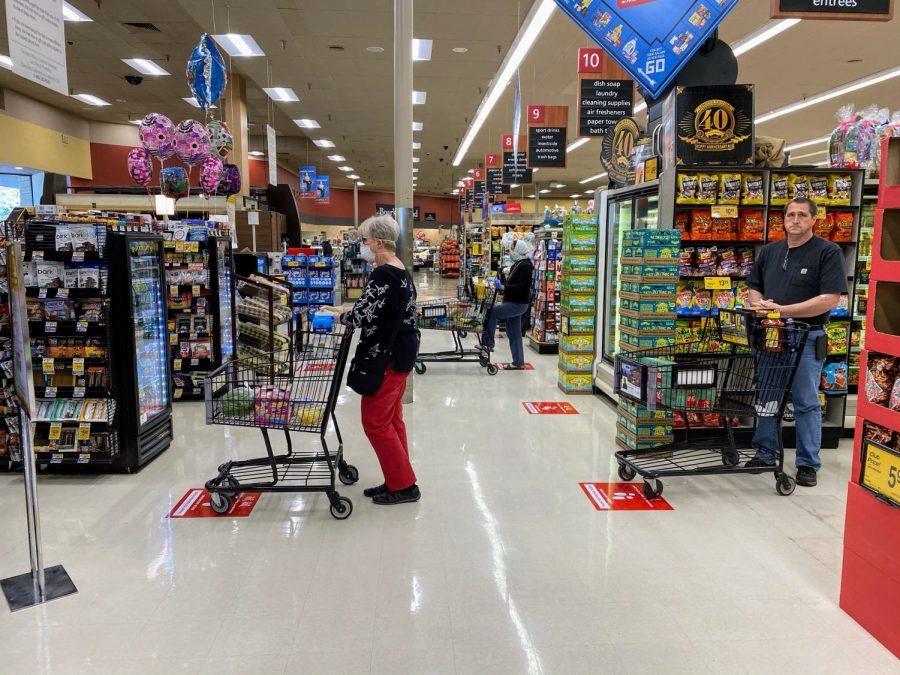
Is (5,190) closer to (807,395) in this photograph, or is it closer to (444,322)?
(444,322)

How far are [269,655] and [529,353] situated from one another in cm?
765

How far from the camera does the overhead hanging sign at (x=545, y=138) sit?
39.0ft

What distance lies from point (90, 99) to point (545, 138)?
37.8ft

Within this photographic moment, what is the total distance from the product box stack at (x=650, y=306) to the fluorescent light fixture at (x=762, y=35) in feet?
22.0

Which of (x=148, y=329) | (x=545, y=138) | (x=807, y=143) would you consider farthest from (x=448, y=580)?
(x=807, y=143)

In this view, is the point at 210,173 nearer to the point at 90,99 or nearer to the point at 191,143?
the point at 191,143

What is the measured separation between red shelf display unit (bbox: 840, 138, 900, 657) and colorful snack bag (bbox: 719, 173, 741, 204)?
2398 mm

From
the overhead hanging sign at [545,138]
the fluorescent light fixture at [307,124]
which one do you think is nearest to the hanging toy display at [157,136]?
the overhead hanging sign at [545,138]

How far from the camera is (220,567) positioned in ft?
10.1

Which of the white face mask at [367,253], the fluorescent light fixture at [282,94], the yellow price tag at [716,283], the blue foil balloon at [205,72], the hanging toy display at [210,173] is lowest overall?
the yellow price tag at [716,283]

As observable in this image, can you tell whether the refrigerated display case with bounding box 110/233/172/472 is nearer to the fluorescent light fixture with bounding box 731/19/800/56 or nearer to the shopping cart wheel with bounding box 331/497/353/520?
the shopping cart wheel with bounding box 331/497/353/520

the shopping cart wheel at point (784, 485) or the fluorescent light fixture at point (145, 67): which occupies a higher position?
the fluorescent light fixture at point (145, 67)

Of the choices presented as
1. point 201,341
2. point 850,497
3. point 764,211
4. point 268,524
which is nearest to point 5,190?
point 201,341

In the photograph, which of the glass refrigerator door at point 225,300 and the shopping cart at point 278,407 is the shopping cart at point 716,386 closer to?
the shopping cart at point 278,407
